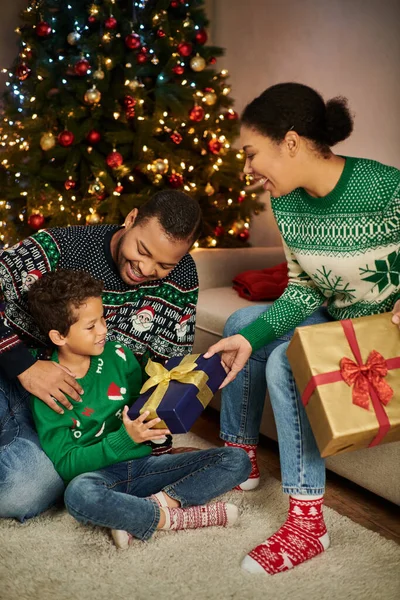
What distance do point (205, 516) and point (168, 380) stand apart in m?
0.39

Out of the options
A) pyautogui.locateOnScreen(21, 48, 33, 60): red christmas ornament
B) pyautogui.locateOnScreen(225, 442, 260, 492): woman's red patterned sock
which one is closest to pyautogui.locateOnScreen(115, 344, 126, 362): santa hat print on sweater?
pyautogui.locateOnScreen(225, 442, 260, 492): woman's red patterned sock

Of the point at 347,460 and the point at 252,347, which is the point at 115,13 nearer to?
the point at 252,347

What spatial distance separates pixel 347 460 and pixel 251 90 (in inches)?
124

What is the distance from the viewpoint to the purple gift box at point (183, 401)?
178cm

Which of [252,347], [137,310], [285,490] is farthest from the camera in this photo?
A: [137,310]

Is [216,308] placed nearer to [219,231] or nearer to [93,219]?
[93,219]

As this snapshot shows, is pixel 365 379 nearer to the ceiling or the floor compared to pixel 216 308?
nearer to the ceiling

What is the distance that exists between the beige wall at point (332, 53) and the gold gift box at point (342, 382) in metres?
2.65

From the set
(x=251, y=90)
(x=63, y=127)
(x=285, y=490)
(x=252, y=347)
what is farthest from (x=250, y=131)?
(x=251, y=90)

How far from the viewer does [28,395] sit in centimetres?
210

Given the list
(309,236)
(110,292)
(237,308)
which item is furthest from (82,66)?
(309,236)

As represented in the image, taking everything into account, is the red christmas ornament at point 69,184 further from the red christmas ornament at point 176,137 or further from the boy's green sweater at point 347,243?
the boy's green sweater at point 347,243

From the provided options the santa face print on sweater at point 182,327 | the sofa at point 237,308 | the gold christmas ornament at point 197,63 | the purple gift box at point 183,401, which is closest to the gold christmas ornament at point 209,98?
the gold christmas ornament at point 197,63

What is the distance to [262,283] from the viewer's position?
9.99ft
